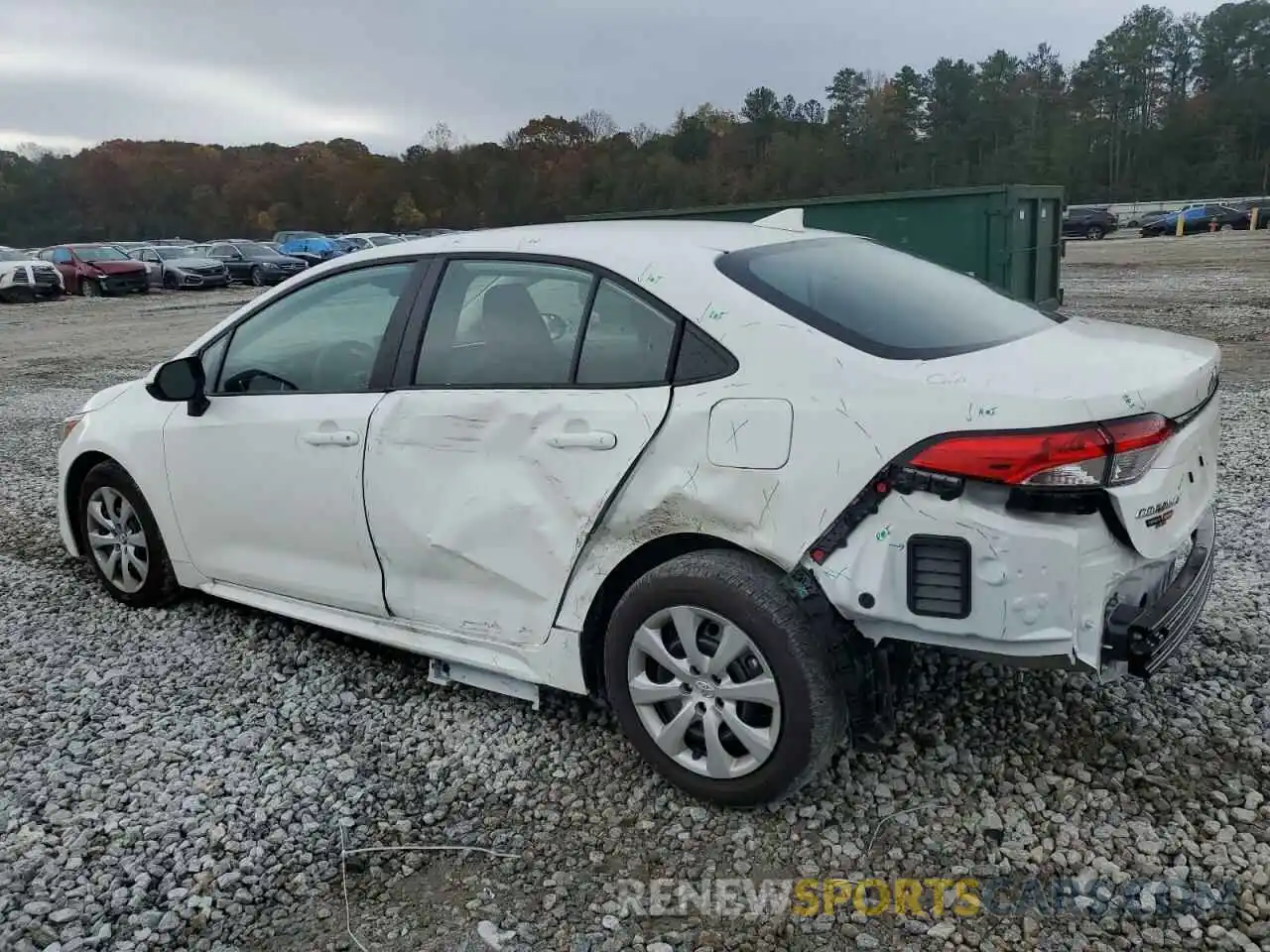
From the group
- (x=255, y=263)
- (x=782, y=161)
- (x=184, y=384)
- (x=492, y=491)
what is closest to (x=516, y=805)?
(x=492, y=491)

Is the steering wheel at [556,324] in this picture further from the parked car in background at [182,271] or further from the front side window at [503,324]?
the parked car in background at [182,271]

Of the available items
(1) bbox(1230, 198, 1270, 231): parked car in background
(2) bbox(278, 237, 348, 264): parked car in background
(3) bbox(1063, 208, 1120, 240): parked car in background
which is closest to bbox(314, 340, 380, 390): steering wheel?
(2) bbox(278, 237, 348, 264): parked car in background

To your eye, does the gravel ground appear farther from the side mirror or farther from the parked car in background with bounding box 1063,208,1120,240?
the parked car in background with bounding box 1063,208,1120,240

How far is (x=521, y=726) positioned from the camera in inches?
137

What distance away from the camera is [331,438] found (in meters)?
3.55

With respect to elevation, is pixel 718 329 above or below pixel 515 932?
above

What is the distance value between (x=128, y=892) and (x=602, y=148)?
8830 centimetres

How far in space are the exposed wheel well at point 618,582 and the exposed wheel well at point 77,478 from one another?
258cm

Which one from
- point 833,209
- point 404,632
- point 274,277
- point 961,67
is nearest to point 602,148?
point 961,67

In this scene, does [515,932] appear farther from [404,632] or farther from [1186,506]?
[1186,506]

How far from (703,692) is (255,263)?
107 ft

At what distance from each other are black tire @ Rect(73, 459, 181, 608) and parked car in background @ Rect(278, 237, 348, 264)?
3118 cm

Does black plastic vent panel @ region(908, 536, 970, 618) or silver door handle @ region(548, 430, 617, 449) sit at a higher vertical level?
silver door handle @ region(548, 430, 617, 449)

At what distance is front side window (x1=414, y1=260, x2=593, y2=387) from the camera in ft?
10.5
